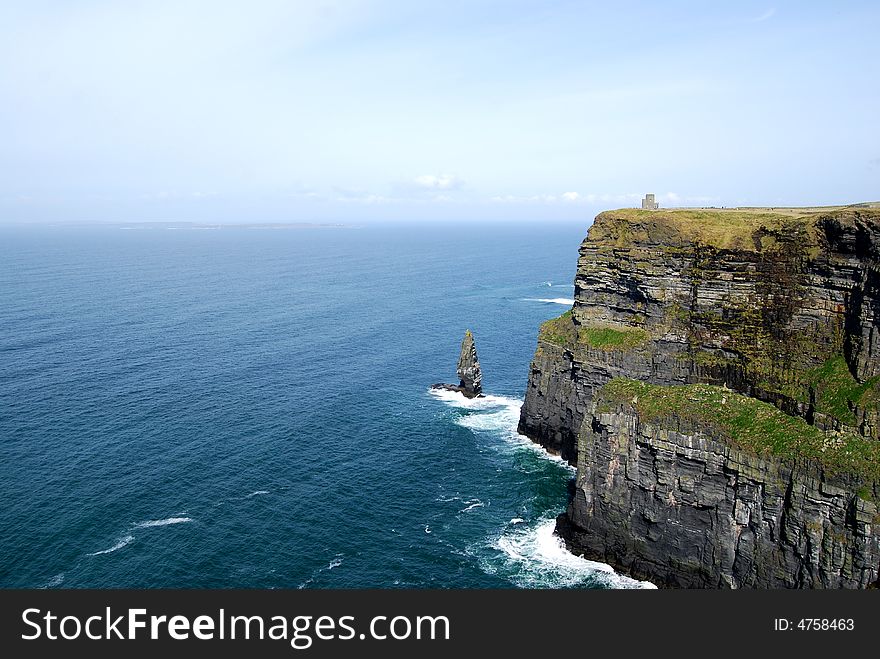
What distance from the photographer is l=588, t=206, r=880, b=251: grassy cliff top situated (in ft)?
224

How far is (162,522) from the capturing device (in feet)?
225

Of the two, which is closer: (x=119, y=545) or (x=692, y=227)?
(x=119, y=545)

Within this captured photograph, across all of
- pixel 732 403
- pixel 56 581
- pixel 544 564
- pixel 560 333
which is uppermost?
pixel 560 333

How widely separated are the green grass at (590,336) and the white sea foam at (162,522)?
49.4 metres

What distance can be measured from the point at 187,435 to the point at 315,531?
30.7m

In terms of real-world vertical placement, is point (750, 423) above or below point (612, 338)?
below

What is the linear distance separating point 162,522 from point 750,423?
58.7 meters

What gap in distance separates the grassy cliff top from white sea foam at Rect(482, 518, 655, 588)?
121 feet

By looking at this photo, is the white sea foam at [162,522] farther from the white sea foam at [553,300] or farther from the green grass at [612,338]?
the white sea foam at [553,300]

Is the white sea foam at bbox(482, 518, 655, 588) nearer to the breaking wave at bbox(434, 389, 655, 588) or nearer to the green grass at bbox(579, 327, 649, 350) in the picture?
the breaking wave at bbox(434, 389, 655, 588)

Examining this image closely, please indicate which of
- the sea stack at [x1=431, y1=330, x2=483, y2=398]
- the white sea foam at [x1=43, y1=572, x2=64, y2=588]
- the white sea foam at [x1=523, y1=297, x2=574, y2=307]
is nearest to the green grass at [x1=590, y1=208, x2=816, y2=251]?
the sea stack at [x1=431, y1=330, x2=483, y2=398]

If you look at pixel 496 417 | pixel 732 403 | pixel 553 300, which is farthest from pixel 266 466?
pixel 553 300

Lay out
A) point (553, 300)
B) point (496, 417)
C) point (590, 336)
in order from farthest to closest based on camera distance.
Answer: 1. point (553, 300)
2. point (496, 417)
3. point (590, 336)

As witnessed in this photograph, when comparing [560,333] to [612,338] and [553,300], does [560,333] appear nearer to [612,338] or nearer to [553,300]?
[612,338]
